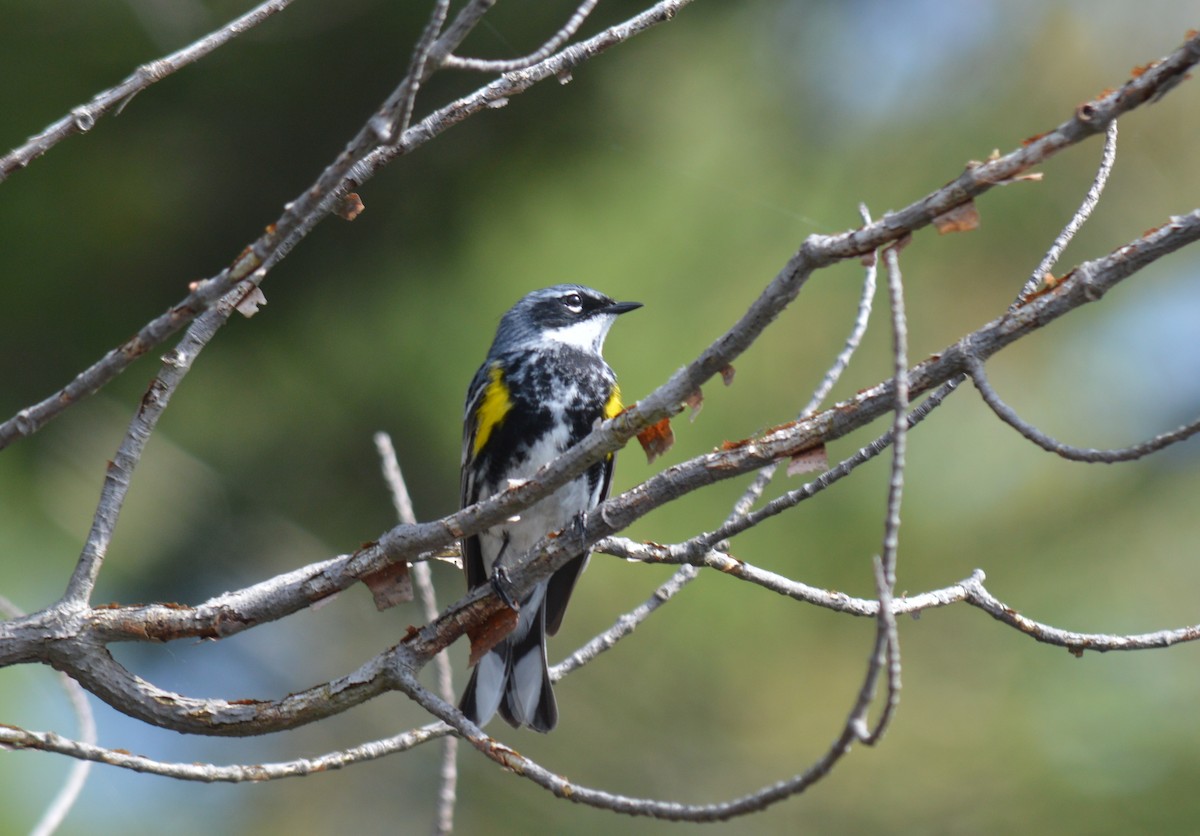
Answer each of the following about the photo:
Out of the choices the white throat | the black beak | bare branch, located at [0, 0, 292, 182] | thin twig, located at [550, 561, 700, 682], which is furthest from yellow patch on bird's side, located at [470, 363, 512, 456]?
bare branch, located at [0, 0, 292, 182]

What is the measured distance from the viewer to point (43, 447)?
150 inches

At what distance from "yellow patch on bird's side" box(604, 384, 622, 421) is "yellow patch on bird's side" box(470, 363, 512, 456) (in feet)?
0.77

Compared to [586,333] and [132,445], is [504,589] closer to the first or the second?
[132,445]

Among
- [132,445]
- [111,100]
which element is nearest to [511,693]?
[132,445]

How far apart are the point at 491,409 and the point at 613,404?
30 centimetres

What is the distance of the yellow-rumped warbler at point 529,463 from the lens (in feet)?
8.83

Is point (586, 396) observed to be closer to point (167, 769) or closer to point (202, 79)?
point (167, 769)

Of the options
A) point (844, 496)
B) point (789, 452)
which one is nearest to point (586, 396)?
point (844, 496)

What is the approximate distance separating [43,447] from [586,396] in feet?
6.43

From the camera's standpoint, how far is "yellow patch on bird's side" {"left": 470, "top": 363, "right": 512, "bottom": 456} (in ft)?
9.50

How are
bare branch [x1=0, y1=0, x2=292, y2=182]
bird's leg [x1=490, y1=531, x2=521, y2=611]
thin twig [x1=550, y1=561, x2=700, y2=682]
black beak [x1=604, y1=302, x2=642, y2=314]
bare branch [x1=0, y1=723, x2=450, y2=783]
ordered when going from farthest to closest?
black beak [x1=604, y1=302, x2=642, y2=314]
thin twig [x1=550, y1=561, x2=700, y2=682]
bird's leg [x1=490, y1=531, x2=521, y2=611]
bare branch [x1=0, y1=723, x2=450, y2=783]
bare branch [x1=0, y1=0, x2=292, y2=182]

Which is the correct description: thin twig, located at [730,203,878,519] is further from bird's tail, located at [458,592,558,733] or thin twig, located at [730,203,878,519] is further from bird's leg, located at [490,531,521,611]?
bird's tail, located at [458,592,558,733]

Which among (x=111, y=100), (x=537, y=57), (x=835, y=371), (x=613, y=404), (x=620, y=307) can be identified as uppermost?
(x=620, y=307)

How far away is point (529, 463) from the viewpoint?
2836 mm
